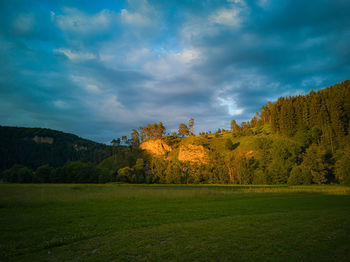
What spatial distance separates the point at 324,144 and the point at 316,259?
9524 centimetres

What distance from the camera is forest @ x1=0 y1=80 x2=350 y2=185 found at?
2889 inches

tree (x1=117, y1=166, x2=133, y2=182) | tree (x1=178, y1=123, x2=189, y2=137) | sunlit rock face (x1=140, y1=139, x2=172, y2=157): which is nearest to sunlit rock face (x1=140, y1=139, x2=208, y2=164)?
sunlit rock face (x1=140, y1=139, x2=172, y2=157)

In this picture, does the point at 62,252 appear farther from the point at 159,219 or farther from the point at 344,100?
the point at 344,100

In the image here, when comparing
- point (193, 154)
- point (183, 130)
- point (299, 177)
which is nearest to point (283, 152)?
point (299, 177)

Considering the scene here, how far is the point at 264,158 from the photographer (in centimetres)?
8912

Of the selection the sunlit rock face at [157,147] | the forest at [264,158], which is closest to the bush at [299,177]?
the forest at [264,158]

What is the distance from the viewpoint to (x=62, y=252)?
911 centimetres

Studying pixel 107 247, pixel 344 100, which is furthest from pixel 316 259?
pixel 344 100

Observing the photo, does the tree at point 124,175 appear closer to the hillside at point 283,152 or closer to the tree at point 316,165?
the hillside at point 283,152

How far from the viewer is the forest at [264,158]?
73.4m

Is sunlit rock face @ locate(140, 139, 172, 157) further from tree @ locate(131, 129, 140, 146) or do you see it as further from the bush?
the bush

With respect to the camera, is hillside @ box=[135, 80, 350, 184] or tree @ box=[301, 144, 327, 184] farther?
hillside @ box=[135, 80, 350, 184]

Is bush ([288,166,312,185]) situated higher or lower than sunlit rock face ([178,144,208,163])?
lower

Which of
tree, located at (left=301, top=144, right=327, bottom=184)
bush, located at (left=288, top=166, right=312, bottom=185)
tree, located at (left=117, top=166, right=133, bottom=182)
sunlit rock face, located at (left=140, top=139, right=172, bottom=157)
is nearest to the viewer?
tree, located at (left=301, top=144, right=327, bottom=184)
